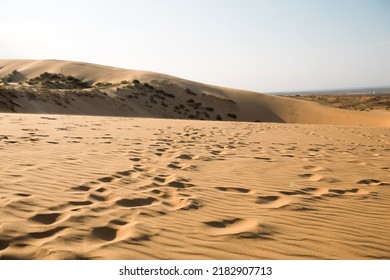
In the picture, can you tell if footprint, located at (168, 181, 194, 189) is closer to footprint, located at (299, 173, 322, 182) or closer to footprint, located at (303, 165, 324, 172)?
footprint, located at (299, 173, 322, 182)

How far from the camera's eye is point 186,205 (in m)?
3.67

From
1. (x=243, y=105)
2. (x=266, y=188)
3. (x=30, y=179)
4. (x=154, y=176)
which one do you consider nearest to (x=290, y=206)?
(x=266, y=188)

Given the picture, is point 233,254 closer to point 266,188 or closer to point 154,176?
point 266,188

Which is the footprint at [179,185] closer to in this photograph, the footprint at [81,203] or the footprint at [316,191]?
the footprint at [81,203]

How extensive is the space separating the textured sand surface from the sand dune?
50.9 feet

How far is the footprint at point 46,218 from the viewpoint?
3033mm

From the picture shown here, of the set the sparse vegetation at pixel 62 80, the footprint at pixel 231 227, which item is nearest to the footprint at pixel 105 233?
the footprint at pixel 231 227

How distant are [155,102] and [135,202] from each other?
93.1 ft

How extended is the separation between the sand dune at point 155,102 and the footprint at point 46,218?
1713 cm

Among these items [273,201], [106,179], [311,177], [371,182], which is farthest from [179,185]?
[371,182]

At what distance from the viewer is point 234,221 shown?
330 centimetres

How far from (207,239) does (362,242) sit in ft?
4.46

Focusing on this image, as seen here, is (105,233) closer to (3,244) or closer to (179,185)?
(3,244)

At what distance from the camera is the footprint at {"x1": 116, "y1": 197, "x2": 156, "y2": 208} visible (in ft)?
11.8
